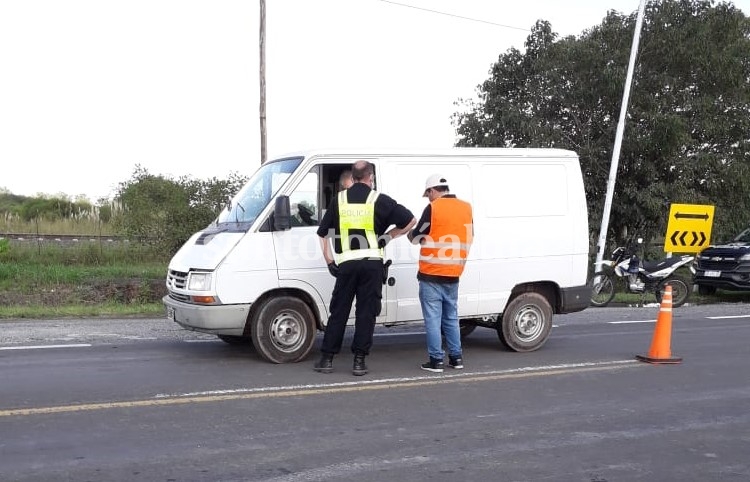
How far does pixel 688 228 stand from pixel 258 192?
12516 millimetres

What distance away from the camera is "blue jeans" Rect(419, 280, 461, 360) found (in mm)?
7383

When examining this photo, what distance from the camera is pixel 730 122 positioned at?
2012 cm

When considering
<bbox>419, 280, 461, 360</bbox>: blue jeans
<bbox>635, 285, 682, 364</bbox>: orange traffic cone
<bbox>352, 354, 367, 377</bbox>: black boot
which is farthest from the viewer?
<bbox>635, 285, 682, 364</bbox>: orange traffic cone

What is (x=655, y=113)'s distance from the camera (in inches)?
774

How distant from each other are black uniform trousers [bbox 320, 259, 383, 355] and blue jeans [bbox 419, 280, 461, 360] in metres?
0.46

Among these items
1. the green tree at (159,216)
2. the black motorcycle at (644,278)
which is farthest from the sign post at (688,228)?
the green tree at (159,216)

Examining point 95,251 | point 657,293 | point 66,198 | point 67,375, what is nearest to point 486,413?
point 67,375

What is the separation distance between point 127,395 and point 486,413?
2.87 metres

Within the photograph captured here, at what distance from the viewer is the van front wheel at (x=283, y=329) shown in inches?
296

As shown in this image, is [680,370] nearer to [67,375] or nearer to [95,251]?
[67,375]

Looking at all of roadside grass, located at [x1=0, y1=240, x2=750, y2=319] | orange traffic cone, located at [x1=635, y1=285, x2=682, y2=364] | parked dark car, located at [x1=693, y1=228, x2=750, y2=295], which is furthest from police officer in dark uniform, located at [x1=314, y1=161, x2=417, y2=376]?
parked dark car, located at [x1=693, y1=228, x2=750, y2=295]

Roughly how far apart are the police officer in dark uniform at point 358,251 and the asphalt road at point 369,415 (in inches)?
14.1

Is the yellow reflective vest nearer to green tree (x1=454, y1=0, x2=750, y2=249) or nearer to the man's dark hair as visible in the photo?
the man's dark hair

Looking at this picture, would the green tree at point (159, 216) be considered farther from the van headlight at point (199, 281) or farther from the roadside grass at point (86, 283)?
the van headlight at point (199, 281)
